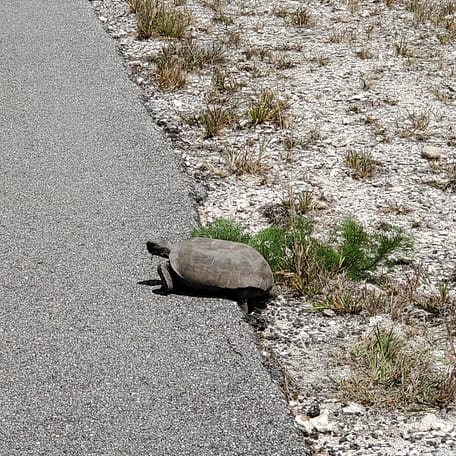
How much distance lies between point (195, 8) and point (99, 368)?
856cm

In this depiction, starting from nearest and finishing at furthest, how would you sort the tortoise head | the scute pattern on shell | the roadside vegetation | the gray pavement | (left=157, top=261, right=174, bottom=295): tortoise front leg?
the gray pavement → the roadside vegetation → the scute pattern on shell → (left=157, top=261, right=174, bottom=295): tortoise front leg → the tortoise head

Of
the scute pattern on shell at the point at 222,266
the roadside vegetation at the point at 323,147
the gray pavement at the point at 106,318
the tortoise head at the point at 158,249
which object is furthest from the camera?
the tortoise head at the point at 158,249

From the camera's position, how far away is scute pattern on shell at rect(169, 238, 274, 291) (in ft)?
18.0

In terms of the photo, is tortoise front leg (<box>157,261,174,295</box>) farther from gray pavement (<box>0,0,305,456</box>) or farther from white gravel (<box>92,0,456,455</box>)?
white gravel (<box>92,0,456,455</box>)

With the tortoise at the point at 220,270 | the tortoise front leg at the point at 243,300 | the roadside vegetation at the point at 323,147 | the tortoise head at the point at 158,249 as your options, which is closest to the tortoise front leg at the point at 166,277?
the tortoise at the point at 220,270

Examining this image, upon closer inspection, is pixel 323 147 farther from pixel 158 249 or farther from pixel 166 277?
pixel 166 277

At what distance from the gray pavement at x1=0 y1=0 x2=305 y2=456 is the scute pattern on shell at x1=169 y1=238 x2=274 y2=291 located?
172 mm

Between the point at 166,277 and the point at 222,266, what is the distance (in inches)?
15.9

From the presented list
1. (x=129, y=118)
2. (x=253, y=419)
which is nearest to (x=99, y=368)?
(x=253, y=419)

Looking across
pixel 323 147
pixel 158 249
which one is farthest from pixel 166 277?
pixel 323 147

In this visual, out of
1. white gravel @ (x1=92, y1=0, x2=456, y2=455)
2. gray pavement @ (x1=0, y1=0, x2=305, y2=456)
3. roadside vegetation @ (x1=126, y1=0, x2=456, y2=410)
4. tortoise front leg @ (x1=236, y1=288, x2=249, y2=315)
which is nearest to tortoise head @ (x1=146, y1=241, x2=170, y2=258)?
gray pavement @ (x1=0, y1=0, x2=305, y2=456)

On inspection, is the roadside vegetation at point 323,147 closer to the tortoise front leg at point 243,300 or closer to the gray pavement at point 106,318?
the tortoise front leg at point 243,300

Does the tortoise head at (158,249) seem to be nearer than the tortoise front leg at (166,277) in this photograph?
No

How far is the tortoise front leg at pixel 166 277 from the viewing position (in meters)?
5.65
